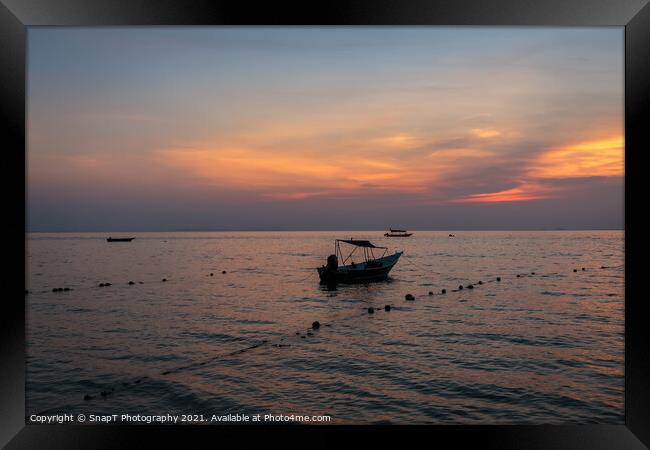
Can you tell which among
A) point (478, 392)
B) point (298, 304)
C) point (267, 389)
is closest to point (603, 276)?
point (298, 304)

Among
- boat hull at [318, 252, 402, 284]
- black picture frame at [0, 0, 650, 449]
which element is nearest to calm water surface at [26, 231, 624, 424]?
boat hull at [318, 252, 402, 284]

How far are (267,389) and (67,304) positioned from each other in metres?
14.0

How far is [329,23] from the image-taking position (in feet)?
10.8

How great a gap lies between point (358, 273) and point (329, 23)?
18.2 m

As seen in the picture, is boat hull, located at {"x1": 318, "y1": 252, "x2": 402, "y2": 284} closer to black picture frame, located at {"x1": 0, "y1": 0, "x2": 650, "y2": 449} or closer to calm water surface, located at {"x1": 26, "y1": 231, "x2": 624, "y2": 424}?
calm water surface, located at {"x1": 26, "y1": 231, "x2": 624, "y2": 424}

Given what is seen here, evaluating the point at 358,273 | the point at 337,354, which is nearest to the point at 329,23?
the point at 337,354

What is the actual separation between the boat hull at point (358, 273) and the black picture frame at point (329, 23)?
17.3 m

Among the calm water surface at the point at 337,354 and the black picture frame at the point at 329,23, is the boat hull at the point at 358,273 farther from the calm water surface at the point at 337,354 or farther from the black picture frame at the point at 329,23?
the black picture frame at the point at 329,23

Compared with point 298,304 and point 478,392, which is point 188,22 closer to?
point 478,392

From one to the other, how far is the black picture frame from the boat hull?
56.7ft

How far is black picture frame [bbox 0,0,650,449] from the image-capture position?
299 cm

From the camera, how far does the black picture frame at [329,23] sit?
2.99m

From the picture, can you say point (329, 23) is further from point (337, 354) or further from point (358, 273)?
point (358, 273)

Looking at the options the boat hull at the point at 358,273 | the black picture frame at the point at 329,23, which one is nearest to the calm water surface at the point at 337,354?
the boat hull at the point at 358,273
